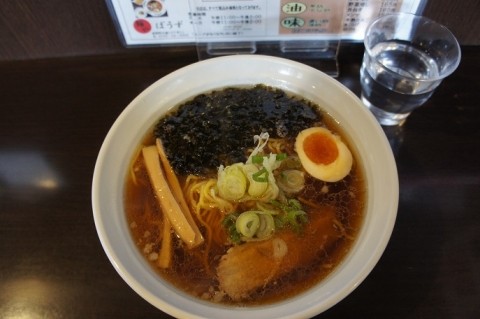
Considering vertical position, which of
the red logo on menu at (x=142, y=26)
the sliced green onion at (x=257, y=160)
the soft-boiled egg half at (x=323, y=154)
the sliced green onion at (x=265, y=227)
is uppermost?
the red logo on menu at (x=142, y=26)

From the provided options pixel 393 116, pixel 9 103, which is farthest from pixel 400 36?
A: pixel 9 103

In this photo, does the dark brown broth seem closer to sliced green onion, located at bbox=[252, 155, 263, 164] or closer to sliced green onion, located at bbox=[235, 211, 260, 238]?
sliced green onion, located at bbox=[235, 211, 260, 238]

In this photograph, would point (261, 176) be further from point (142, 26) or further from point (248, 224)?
point (142, 26)

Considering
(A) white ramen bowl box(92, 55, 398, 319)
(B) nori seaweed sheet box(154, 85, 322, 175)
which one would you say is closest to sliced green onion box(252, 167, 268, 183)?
(B) nori seaweed sheet box(154, 85, 322, 175)

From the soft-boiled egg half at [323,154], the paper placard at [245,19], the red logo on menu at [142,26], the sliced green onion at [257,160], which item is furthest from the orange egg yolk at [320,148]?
the red logo on menu at [142,26]

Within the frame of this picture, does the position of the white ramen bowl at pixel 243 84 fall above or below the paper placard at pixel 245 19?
below

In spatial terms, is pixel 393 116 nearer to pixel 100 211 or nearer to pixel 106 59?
pixel 100 211

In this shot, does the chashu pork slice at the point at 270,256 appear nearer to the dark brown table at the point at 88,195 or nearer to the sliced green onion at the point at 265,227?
the sliced green onion at the point at 265,227
